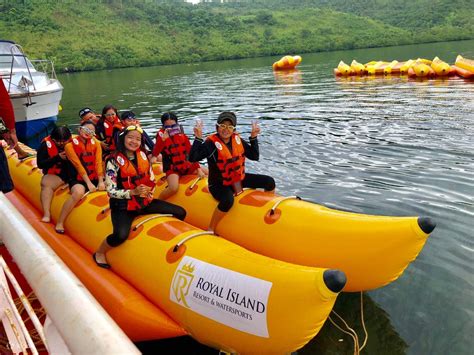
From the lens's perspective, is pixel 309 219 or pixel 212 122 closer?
pixel 309 219

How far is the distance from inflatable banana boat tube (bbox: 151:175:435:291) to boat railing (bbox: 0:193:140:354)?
290 centimetres

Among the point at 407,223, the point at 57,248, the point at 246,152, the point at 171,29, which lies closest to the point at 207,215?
the point at 246,152

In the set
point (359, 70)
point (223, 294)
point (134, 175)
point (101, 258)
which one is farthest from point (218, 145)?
point (359, 70)

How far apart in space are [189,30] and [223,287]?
68.0 metres

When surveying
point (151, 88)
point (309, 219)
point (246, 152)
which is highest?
point (246, 152)

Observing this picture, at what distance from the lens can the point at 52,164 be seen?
18.4 feet

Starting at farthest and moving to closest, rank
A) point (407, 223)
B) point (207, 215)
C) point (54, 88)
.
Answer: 1. point (54, 88)
2. point (207, 215)
3. point (407, 223)

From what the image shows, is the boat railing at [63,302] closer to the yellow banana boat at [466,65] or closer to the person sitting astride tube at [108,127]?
the person sitting astride tube at [108,127]

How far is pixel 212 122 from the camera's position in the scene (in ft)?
46.7

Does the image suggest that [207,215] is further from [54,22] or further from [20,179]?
[54,22]

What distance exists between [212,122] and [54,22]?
54038 millimetres

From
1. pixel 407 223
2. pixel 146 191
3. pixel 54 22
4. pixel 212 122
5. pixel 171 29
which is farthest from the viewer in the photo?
pixel 171 29

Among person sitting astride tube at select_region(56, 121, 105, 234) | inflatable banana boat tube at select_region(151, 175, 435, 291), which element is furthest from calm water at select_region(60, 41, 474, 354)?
person sitting astride tube at select_region(56, 121, 105, 234)

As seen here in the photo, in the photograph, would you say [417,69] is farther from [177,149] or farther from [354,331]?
[354,331]
